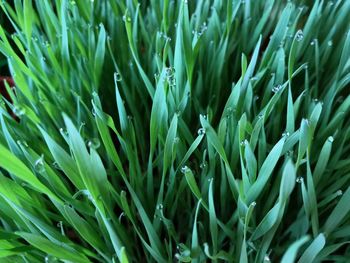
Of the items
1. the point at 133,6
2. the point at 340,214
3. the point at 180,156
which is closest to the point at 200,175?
the point at 180,156

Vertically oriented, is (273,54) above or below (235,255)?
above

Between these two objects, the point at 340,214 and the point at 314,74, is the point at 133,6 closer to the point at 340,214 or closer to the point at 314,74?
the point at 314,74

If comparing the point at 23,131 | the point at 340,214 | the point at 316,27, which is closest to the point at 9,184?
the point at 23,131

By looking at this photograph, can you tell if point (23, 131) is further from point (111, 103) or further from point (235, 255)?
point (235, 255)

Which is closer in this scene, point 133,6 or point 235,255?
point 235,255

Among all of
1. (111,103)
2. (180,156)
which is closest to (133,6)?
(111,103)

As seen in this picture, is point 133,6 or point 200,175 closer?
point 200,175
